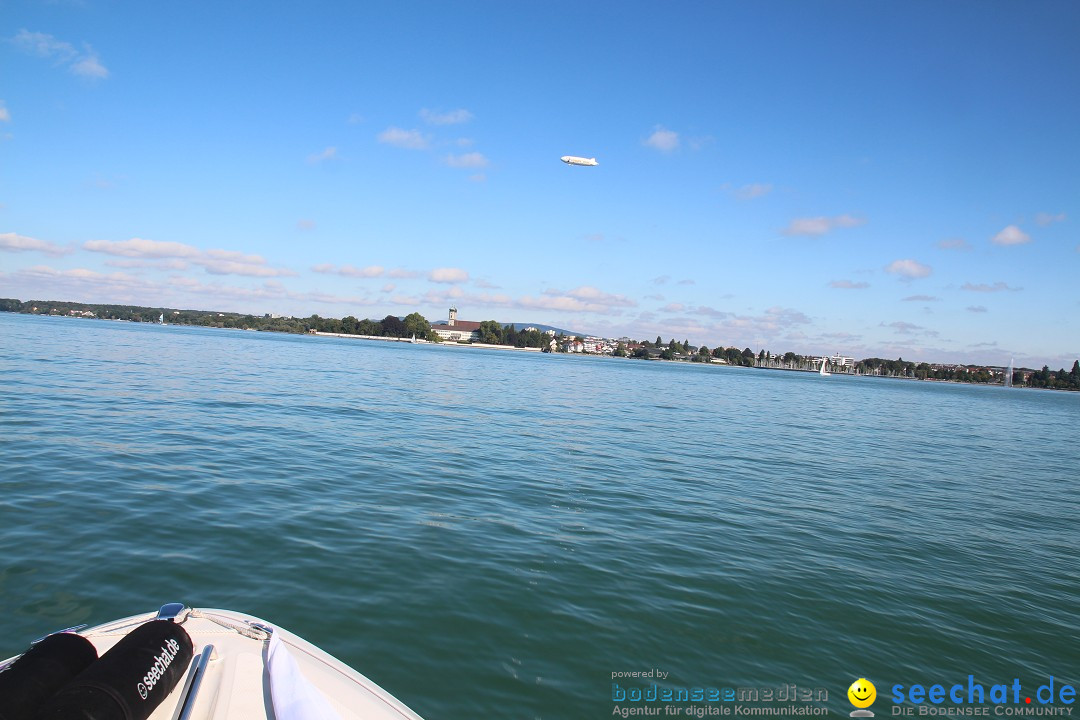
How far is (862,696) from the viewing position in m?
6.69

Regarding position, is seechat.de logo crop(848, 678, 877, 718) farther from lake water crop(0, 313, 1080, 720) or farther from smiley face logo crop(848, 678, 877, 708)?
lake water crop(0, 313, 1080, 720)

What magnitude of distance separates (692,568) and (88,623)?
8.30 metres

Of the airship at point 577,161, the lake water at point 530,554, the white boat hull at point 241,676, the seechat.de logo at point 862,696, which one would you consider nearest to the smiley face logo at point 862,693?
the seechat.de logo at point 862,696

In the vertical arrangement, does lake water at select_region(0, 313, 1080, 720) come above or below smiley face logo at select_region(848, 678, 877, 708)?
above

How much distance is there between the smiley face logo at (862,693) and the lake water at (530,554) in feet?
0.36

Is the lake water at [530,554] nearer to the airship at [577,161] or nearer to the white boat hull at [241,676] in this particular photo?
the white boat hull at [241,676]

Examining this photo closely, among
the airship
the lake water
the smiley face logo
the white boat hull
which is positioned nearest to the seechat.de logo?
the smiley face logo

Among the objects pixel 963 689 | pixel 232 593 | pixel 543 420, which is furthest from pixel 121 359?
pixel 963 689

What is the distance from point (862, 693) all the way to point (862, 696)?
6 centimetres

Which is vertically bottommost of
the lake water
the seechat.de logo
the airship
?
the seechat.de logo

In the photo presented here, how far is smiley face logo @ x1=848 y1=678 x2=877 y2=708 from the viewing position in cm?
657

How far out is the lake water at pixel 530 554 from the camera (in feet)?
22.8

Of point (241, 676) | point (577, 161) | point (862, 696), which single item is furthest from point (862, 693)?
point (577, 161)

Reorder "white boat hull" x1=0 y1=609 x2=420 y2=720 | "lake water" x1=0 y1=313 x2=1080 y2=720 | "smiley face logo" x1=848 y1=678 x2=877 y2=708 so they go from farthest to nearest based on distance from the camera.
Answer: "lake water" x1=0 y1=313 x2=1080 y2=720 → "smiley face logo" x1=848 y1=678 x2=877 y2=708 → "white boat hull" x1=0 y1=609 x2=420 y2=720
